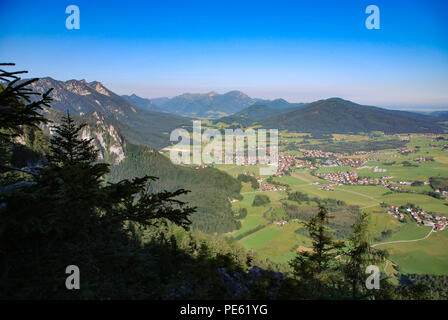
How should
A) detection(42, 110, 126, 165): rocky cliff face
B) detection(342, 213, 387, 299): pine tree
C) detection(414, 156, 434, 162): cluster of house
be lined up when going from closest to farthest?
detection(342, 213, 387, 299): pine tree
detection(414, 156, 434, 162): cluster of house
detection(42, 110, 126, 165): rocky cliff face

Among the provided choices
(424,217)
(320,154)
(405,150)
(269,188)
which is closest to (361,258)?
(424,217)

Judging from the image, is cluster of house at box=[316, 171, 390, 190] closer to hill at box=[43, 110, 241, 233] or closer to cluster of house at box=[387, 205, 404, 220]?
cluster of house at box=[387, 205, 404, 220]

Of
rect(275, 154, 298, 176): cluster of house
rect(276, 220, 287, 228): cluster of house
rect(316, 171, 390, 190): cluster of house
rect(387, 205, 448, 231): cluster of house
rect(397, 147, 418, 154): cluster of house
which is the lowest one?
rect(276, 220, 287, 228): cluster of house

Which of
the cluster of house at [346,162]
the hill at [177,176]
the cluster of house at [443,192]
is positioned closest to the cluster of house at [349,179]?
the cluster of house at [443,192]

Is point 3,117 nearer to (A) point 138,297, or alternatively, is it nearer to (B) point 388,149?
(A) point 138,297

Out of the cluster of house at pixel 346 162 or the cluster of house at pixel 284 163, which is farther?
the cluster of house at pixel 346 162

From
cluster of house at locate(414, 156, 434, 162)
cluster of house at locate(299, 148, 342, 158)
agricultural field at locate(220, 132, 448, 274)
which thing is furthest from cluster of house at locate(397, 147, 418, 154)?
cluster of house at locate(299, 148, 342, 158)

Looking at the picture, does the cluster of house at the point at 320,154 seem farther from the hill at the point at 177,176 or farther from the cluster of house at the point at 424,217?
the cluster of house at the point at 424,217

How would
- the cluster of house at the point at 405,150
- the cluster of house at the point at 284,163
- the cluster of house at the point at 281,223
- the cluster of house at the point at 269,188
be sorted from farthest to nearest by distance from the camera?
the cluster of house at the point at 405,150 < the cluster of house at the point at 284,163 < the cluster of house at the point at 269,188 < the cluster of house at the point at 281,223
